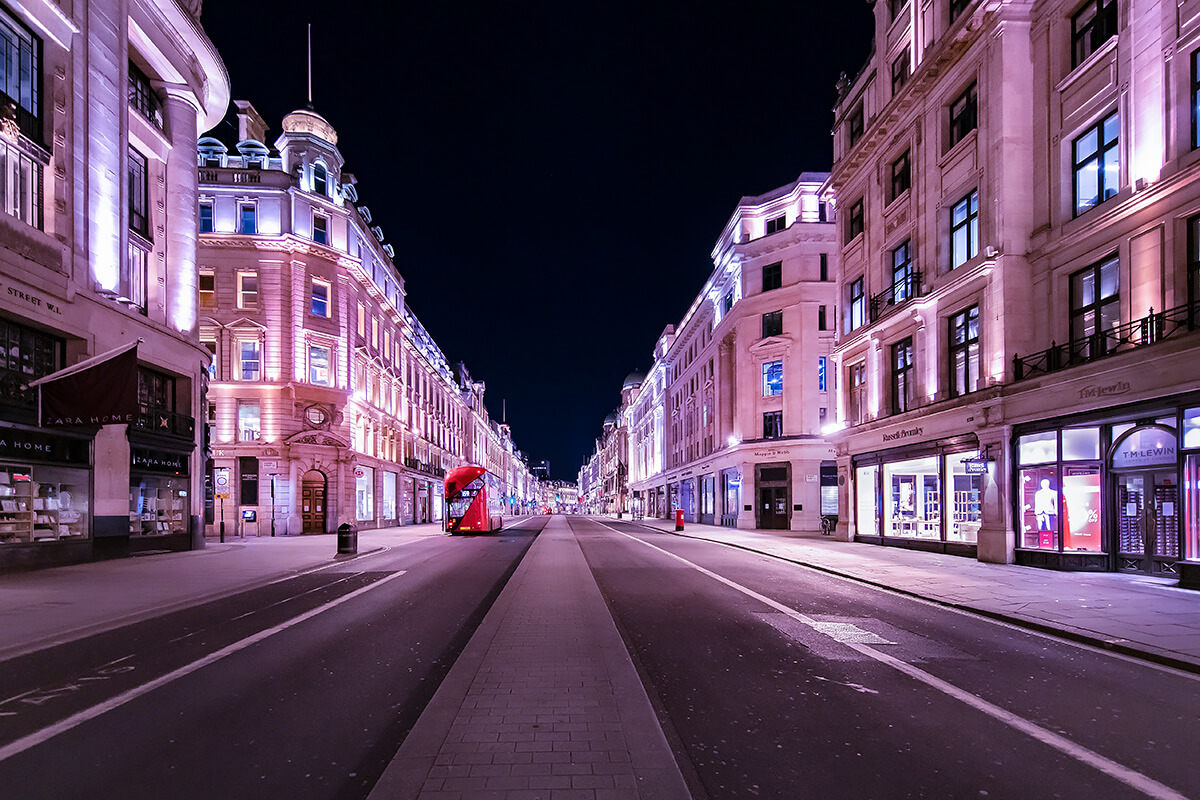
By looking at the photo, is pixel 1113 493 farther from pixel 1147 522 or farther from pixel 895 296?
pixel 895 296

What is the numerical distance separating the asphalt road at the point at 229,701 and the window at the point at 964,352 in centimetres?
1729

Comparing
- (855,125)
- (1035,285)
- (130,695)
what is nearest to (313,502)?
(855,125)

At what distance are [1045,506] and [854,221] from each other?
17107 millimetres

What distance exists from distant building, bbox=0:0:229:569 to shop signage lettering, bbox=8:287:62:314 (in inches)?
2.1

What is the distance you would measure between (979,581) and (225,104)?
1359 inches

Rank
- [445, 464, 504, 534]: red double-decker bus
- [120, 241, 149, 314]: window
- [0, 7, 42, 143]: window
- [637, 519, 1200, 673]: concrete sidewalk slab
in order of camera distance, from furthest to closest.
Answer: [445, 464, 504, 534]: red double-decker bus
[120, 241, 149, 314]: window
[0, 7, 42, 143]: window
[637, 519, 1200, 673]: concrete sidewalk slab

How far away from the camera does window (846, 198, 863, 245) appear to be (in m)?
30.1

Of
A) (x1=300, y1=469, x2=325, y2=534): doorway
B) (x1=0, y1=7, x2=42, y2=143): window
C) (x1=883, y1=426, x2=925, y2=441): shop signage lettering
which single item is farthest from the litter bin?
(x1=883, y1=426, x2=925, y2=441): shop signage lettering

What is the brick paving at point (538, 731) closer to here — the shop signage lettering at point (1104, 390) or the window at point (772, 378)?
the shop signage lettering at point (1104, 390)

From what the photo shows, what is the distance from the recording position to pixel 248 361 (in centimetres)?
3900

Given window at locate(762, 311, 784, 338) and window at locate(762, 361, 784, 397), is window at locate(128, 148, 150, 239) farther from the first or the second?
window at locate(762, 361, 784, 397)

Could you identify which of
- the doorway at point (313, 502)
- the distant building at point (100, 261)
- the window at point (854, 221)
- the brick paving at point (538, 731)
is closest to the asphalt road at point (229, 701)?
the brick paving at point (538, 731)

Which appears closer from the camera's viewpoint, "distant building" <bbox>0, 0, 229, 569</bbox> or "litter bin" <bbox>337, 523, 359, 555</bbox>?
"distant building" <bbox>0, 0, 229, 569</bbox>

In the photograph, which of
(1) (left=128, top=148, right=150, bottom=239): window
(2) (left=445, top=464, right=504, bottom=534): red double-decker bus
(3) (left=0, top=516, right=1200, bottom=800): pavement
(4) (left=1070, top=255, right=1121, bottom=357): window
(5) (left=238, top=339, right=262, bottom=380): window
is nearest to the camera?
(3) (left=0, top=516, right=1200, bottom=800): pavement
